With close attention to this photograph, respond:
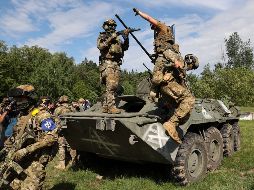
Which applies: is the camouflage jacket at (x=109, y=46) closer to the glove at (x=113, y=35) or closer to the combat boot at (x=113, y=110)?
the glove at (x=113, y=35)

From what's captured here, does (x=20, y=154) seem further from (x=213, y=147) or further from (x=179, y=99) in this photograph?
(x=213, y=147)

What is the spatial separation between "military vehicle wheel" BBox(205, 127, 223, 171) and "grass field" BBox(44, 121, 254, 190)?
0.17 m

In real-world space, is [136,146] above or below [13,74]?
below

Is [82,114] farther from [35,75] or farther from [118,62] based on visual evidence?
[35,75]

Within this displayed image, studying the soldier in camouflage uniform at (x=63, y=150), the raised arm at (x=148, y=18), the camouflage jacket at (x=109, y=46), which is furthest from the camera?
the soldier in camouflage uniform at (x=63, y=150)

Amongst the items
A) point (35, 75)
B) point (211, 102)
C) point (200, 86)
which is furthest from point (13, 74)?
point (211, 102)

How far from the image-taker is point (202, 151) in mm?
8172

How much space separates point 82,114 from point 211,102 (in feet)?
12.8

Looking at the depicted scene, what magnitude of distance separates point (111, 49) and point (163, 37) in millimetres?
1299

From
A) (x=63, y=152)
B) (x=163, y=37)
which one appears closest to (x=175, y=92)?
(x=163, y=37)

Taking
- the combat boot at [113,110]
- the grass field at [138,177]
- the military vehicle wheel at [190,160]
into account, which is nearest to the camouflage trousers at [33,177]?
the grass field at [138,177]

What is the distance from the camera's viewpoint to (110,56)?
8562 mm

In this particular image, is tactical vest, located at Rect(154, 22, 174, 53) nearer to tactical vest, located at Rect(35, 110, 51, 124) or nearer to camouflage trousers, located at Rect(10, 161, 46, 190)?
tactical vest, located at Rect(35, 110, 51, 124)

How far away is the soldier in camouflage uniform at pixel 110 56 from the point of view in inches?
332
